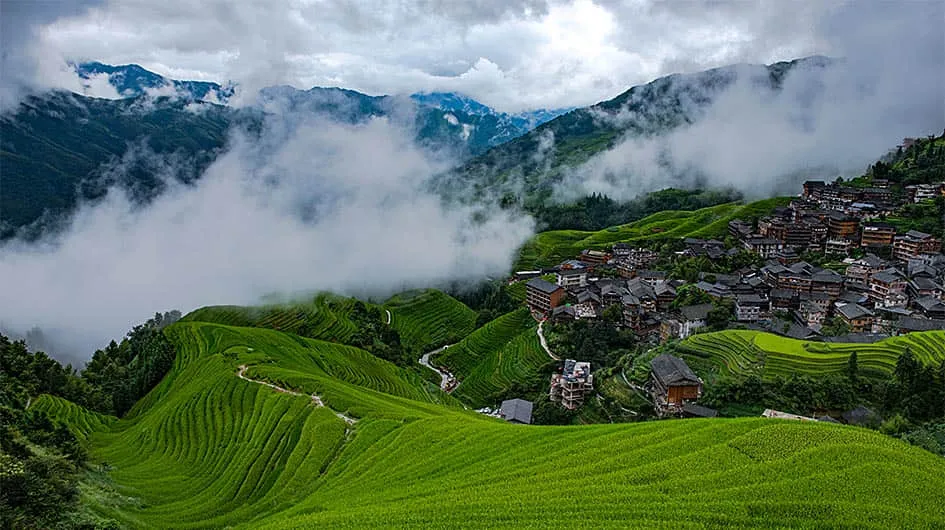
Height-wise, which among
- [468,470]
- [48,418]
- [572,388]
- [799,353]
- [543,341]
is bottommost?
[543,341]

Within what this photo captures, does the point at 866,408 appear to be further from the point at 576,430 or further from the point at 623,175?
the point at 623,175

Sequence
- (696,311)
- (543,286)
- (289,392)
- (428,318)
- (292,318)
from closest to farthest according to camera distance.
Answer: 1. (289,392)
2. (696,311)
3. (543,286)
4. (292,318)
5. (428,318)

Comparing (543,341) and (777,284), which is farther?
(777,284)

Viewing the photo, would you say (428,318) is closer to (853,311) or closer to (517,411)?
(517,411)

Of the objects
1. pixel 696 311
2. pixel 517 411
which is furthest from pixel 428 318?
pixel 517 411

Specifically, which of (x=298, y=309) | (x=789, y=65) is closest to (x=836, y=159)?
(x=789, y=65)

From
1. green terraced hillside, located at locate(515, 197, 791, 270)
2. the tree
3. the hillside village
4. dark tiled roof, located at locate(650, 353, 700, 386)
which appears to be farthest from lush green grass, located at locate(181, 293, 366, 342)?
the tree

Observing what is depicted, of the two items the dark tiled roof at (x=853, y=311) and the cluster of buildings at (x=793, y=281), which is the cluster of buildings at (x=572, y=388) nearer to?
the cluster of buildings at (x=793, y=281)
